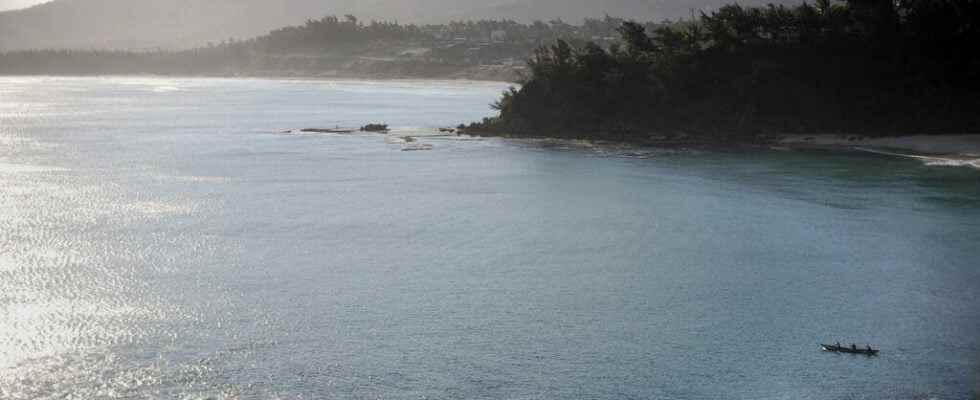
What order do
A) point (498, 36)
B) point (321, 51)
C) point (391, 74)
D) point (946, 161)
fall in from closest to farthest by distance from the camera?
1. point (946, 161)
2. point (391, 74)
3. point (498, 36)
4. point (321, 51)

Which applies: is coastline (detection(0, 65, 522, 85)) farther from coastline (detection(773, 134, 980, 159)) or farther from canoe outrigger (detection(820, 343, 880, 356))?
canoe outrigger (detection(820, 343, 880, 356))

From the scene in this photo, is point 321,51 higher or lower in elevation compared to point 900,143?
higher

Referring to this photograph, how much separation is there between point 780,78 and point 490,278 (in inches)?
1253

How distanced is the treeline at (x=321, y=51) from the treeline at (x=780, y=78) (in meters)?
80.9

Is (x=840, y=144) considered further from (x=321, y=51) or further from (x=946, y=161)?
(x=321, y=51)

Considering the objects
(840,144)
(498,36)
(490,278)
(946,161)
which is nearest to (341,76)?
(498,36)

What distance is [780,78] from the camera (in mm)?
49625

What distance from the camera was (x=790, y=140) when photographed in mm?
47469

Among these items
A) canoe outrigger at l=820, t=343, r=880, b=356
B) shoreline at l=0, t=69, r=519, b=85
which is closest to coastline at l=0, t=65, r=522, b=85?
shoreline at l=0, t=69, r=519, b=85

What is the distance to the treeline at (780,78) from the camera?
159 ft

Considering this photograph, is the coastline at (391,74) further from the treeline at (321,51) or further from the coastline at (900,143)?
the coastline at (900,143)

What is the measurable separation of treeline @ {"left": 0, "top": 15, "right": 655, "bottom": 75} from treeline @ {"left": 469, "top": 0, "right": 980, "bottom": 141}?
8089 cm

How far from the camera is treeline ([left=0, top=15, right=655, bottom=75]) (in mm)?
137250

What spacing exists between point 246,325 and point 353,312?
73.0 inches
